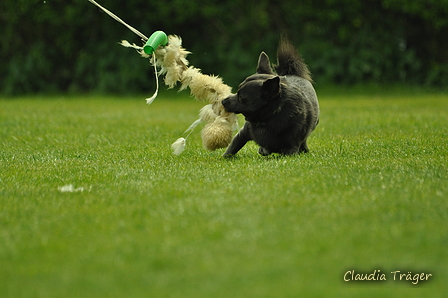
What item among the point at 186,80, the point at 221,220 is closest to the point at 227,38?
the point at 186,80

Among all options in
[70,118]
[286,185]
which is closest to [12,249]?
[286,185]

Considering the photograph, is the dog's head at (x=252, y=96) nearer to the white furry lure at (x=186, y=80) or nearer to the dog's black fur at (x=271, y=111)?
the dog's black fur at (x=271, y=111)

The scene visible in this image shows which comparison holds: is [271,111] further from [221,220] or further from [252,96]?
[221,220]

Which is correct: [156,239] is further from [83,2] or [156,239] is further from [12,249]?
[83,2]

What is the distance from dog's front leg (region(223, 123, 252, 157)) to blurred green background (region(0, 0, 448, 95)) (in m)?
12.3

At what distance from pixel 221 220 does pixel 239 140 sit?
→ 119 inches

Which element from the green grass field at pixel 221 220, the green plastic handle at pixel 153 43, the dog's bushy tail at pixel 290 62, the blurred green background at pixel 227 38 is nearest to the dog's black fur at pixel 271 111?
the green grass field at pixel 221 220

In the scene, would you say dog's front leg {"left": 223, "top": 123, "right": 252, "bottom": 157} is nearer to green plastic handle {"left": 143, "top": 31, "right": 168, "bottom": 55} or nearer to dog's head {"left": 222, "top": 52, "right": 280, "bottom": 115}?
dog's head {"left": 222, "top": 52, "right": 280, "bottom": 115}

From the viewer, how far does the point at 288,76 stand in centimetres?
766

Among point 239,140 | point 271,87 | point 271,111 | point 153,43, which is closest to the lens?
point 271,87

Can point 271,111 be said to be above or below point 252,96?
below

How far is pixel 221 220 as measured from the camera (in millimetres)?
4020

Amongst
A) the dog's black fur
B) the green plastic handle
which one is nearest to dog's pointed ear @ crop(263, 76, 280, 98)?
the dog's black fur

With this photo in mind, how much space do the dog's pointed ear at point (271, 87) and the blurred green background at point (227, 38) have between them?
1275 centimetres
